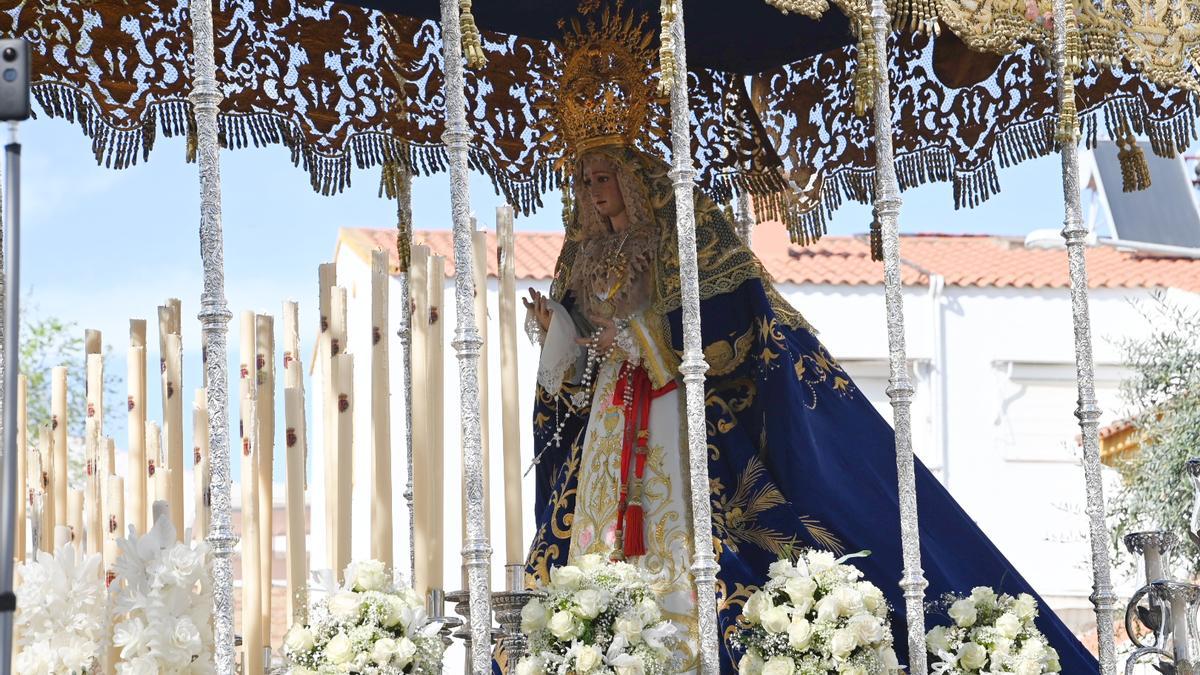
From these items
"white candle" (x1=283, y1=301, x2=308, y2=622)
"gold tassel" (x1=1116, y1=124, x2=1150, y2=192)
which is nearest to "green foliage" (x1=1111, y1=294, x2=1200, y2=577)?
"gold tassel" (x1=1116, y1=124, x2=1150, y2=192)

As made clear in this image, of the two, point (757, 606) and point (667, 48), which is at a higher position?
point (667, 48)

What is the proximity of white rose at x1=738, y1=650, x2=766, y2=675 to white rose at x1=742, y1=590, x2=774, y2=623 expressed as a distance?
10 cm

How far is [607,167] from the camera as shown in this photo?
5.79 metres

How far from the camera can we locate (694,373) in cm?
476

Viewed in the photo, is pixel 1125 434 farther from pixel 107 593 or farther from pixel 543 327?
pixel 107 593

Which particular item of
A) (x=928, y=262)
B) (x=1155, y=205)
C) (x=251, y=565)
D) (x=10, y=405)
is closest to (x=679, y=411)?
(x=251, y=565)

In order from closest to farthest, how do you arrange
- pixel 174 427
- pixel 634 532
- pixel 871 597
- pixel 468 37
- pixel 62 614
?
pixel 468 37 → pixel 62 614 → pixel 871 597 → pixel 174 427 → pixel 634 532

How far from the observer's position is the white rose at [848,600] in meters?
4.97

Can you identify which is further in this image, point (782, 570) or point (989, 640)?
point (989, 640)

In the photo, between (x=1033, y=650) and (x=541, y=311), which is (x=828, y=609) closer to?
(x=1033, y=650)

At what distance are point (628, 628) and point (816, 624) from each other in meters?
0.57

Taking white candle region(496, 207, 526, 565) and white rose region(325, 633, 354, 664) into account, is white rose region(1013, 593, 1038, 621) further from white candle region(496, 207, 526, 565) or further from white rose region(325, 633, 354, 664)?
white rose region(325, 633, 354, 664)

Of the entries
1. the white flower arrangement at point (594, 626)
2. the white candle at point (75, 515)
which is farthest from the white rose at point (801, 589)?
the white candle at point (75, 515)

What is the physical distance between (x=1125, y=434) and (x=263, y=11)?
9.81 m
